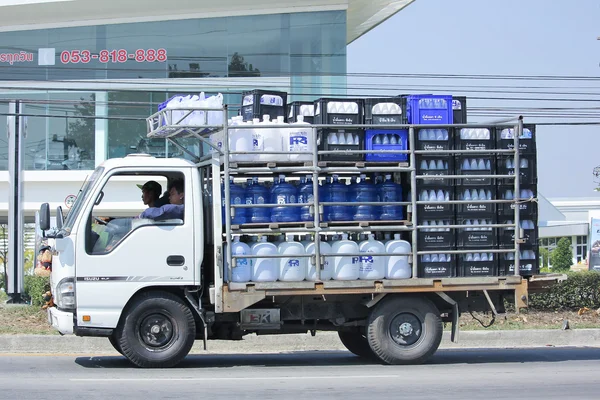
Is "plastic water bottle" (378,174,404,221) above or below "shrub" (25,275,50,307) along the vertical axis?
above

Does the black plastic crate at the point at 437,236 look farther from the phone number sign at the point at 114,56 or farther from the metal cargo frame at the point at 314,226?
the phone number sign at the point at 114,56

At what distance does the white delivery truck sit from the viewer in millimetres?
10000

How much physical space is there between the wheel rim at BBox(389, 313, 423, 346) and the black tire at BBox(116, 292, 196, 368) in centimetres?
256

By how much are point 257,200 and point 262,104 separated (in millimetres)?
1341

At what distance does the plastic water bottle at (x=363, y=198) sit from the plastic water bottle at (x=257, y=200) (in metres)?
1.11

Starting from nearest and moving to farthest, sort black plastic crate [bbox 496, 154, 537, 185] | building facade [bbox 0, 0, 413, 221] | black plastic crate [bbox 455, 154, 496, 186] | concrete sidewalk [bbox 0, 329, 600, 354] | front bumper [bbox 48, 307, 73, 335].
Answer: front bumper [bbox 48, 307, 73, 335], black plastic crate [bbox 455, 154, 496, 186], black plastic crate [bbox 496, 154, 537, 185], concrete sidewalk [bbox 0, 329, 600, 354], building facade [bbox 0, 0, 413, 221]

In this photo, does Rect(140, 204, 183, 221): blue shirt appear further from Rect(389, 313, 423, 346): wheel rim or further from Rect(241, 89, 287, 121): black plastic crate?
Rect(389, 313, 423, 346): wheel rim

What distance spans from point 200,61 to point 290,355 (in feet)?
57.8

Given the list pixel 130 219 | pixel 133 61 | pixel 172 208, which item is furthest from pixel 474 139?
pixel 133 61

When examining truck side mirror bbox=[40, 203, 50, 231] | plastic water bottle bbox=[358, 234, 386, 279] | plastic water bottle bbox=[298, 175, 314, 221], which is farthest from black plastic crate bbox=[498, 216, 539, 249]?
truck side mirror bbox=[40, 203, 50, 231]

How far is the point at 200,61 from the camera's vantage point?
2822 cm

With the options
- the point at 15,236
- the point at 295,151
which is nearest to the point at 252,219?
the point at 295,151

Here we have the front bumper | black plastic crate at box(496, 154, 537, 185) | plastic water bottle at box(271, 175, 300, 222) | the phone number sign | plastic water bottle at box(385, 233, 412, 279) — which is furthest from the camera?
the phone number sign

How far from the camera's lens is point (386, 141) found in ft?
34.9
